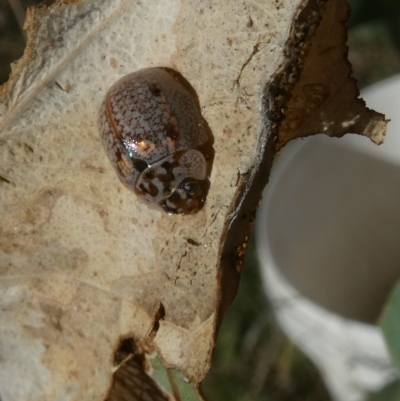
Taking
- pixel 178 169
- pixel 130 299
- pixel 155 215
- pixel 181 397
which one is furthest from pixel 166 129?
pixel 181 397

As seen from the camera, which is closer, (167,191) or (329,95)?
(329,95)

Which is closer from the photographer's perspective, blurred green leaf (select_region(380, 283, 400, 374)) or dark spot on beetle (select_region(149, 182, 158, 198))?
dark spot on beetle (select_region(149, 182, 158, 198))

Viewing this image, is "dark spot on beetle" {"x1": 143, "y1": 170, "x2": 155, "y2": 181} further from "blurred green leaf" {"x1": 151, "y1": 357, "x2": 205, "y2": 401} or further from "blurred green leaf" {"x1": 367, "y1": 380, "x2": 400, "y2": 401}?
"blurred green leaf" {"x1": 367, "y1": 380, "x2": 400, "y2": 401}

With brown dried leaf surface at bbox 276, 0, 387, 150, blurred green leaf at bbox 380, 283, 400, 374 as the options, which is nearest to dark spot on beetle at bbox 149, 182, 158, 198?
brown dried leaf surface at bbox 276, 0, 387, 150

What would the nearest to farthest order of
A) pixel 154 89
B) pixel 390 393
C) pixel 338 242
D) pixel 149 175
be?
1. pixel 154 89
2. pixel 149 175
3. pixel 390 393
4. pixel 338 242

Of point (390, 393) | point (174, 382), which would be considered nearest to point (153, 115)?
point (174, 382)

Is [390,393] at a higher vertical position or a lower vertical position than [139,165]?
lower

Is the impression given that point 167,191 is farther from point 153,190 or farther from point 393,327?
point 393,327
